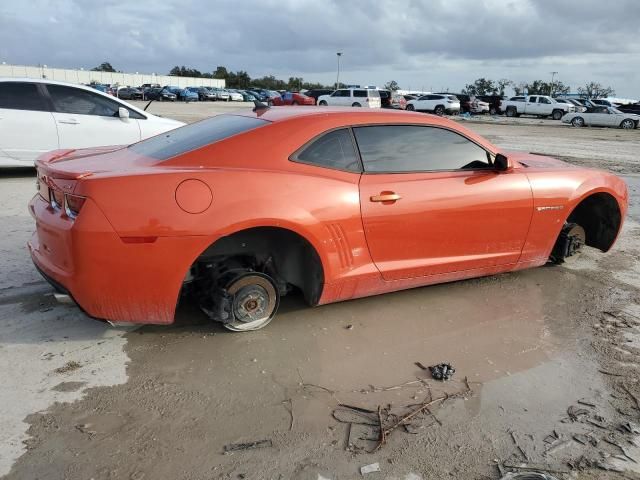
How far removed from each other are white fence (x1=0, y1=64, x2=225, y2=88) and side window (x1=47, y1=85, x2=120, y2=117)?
6340 centimetres

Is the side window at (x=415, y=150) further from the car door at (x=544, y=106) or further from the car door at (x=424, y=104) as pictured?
the car door at (x=544, y=106)

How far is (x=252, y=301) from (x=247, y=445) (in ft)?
3.61

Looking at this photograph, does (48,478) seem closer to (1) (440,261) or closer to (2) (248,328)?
(2) (248,328)

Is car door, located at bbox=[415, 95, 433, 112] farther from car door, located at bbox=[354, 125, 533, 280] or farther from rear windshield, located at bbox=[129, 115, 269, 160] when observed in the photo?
rear windshield, located at bbox=[129, 115, 269, 160]

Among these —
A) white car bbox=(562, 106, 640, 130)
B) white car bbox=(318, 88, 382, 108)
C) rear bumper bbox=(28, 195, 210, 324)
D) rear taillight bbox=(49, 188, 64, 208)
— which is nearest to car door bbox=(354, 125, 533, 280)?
rear bumper bbox=(28, 195, 210, 324)

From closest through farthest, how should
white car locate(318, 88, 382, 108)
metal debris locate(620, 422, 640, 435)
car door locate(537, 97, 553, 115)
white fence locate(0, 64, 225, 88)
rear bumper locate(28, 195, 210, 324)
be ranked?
metal debris locate(620, 422, 640, 435) < rear bumper locate(28, 195, 210, 324) < white car locate(318, 88, 382, 108) < car door locate(537, 97, 553, 115) < white fence locate(0, 64, 225, 88)

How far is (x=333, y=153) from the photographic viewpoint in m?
3.44

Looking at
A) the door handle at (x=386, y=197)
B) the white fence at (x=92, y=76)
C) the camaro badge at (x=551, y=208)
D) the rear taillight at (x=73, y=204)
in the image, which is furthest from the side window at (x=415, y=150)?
the white fence at (x=92, y=76)

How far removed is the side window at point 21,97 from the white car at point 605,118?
104 ft

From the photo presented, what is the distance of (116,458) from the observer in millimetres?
2287

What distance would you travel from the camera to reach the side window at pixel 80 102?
25.4 ft

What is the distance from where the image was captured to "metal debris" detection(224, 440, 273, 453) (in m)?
2.38

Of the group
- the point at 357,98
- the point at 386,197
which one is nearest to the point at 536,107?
the point at 357,98

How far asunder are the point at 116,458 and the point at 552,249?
12.6 ft
